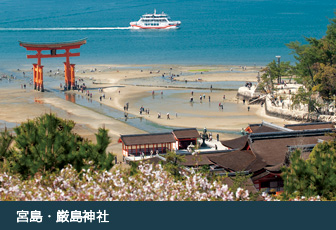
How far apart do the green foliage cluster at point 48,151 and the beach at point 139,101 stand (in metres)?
22.3

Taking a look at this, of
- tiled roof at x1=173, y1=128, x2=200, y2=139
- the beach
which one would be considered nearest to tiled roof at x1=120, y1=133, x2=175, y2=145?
tiled roof at x1=173, y1=128, x2=200, y2=139

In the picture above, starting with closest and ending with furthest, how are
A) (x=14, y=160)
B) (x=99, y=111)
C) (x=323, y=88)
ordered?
(x=14, y=160)
(x=323, y=88)
(x=99, y=111)

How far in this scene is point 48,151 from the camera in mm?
18484

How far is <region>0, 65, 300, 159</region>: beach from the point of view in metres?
52.3

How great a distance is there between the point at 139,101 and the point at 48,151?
4665 centimetres

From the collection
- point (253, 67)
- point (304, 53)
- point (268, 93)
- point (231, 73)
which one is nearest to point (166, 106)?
point (268, 93)

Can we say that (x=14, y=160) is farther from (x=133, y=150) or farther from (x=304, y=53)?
(x=304, y=53)

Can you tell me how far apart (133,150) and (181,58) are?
7765cm

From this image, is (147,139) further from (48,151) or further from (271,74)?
(271,74)

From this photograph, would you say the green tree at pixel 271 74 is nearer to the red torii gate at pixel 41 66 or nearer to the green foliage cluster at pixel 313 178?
the red torii gate at pixel 41 66

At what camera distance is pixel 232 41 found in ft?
497

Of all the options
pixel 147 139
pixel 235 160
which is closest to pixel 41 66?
pixel 147 139

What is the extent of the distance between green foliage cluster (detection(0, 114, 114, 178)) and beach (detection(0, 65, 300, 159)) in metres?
22.3

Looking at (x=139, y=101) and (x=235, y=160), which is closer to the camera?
(x=235, y=160)
